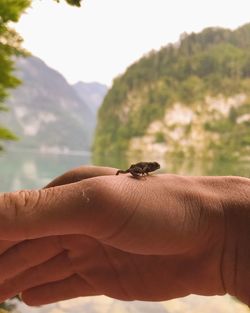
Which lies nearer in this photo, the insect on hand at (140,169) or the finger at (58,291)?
the insect on hand at (140,169)

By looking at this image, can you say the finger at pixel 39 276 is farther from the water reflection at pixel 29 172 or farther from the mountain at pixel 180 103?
the mountain at pixel 180 103

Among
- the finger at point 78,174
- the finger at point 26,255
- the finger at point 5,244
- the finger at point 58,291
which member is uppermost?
the finger at point 78,174

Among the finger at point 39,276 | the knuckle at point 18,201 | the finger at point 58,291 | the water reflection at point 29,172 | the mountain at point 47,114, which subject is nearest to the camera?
the knuckle at point 18,201

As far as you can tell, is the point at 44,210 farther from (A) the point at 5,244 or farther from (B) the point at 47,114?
(B) the point at 47,114

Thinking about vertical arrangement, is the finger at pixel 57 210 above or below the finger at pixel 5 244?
above

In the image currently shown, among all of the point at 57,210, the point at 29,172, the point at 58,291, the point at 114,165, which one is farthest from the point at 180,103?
the point at 57,210

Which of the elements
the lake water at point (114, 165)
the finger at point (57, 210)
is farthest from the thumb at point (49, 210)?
the lake water at point (114, 165)

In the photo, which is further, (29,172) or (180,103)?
(180,103)

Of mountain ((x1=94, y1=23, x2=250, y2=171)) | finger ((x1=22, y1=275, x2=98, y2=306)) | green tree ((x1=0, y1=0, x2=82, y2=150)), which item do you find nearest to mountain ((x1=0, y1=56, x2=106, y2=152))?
mountain ((x1=94, y1=23, x2=250, y2=171))
